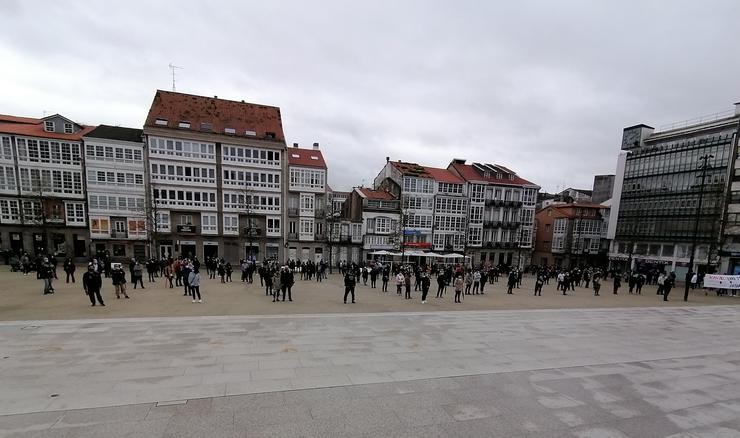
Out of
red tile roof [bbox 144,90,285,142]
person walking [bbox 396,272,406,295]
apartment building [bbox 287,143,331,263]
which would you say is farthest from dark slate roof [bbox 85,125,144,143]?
person walking [bbox 396,272,406,295]

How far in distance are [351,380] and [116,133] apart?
4171cm

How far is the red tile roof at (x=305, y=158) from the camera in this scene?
3978cm

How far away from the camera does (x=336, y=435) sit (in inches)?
211

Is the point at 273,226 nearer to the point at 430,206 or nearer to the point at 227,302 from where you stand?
the point at 430,206

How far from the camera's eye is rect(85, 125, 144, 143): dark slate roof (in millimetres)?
34281

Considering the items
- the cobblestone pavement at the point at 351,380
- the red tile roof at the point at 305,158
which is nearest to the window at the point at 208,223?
the red tile roof at the point at 305,158

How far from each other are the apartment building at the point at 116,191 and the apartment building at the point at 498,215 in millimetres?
41676

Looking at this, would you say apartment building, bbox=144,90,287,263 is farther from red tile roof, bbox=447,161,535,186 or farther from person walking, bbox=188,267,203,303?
red tile roof, bbox=447,161,535,186

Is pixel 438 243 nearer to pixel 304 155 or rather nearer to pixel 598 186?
pixel 304 155

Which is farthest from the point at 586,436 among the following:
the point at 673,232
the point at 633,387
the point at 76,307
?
the point at 673,232

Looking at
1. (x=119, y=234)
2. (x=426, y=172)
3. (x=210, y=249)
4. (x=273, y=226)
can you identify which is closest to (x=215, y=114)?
(x=273, y=226)

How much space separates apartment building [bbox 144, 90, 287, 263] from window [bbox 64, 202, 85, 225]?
26.1ft

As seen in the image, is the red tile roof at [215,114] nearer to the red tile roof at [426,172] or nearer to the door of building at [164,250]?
the door of building at [164,250]

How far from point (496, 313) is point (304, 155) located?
108ft
